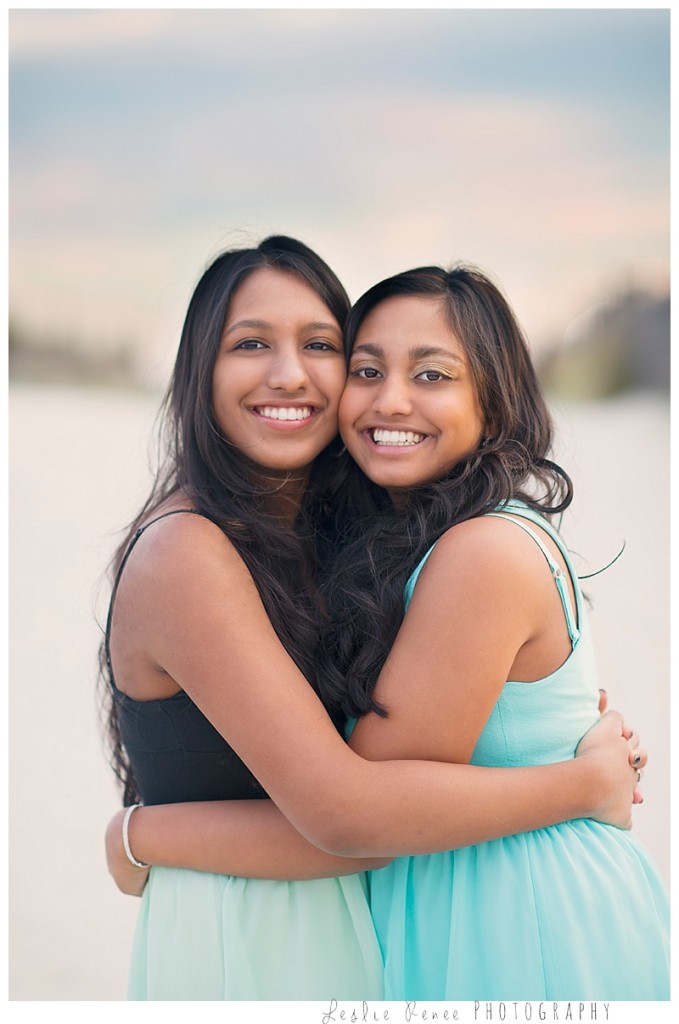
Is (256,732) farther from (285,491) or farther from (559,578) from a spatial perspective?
(285,491)

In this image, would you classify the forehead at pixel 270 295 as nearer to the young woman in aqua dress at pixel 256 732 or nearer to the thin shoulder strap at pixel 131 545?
the young woman in aqua dress at pixel 256 732

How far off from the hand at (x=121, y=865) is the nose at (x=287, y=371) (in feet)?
2.97

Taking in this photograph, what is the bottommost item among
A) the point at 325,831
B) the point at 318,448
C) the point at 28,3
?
the point at 325,831

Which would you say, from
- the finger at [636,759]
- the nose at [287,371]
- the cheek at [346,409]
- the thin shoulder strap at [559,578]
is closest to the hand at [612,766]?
the finger at [636,759]

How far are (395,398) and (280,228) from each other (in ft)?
4.26

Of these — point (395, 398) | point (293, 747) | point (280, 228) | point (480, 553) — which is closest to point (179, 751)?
point (293, 747)

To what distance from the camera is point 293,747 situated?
1597mm

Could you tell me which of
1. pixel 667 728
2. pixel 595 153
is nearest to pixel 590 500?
pixel 667 728

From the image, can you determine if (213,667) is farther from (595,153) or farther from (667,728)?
(667,728)

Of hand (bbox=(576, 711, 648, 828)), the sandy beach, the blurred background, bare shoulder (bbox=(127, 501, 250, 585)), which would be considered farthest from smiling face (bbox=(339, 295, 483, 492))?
the sandy beach

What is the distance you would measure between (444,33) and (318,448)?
1.57 metres

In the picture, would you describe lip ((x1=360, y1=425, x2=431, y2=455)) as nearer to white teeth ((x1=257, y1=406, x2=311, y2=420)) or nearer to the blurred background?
white teeth ((x1=257, y1=406, x2=311, y2=420))

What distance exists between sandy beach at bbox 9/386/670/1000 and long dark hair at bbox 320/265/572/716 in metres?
2.17

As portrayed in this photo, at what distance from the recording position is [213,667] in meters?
1.64
